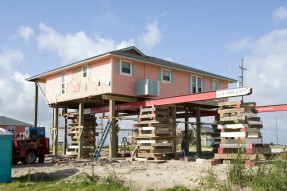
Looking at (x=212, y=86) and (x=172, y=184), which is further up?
(x=212, y=86)

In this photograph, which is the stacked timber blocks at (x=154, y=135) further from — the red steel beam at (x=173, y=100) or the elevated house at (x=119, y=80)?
the elevated house at (x=119, y=80)

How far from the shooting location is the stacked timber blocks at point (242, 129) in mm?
16031

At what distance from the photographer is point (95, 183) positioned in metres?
12.7

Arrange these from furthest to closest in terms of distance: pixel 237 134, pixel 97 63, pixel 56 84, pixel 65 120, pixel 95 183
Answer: pixel 65 120, pixel 56 84, pixel 97 63, pixel 237 134, pixel 95 183

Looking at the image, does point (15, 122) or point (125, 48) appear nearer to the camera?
point (125, 48)

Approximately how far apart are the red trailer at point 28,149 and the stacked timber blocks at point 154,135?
665cm

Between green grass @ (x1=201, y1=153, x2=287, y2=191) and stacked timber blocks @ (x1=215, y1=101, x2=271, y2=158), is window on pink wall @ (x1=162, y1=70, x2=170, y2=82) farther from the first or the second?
green grass @ (x1=201, y1=153, x2=287, y2=191)

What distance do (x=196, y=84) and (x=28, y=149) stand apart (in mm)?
15159

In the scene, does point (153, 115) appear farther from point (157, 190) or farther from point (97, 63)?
point (157, 190)

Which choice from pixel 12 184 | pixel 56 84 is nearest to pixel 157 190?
pixel 12 184

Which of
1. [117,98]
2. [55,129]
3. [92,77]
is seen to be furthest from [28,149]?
[55,129]

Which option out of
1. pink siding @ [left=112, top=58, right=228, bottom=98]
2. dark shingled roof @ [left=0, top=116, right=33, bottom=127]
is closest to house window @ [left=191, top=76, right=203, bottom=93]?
pink siding @ [left=112, top=58, right=228, bottom=98]

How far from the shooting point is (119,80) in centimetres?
2381

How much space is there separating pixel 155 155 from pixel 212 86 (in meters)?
12.5
